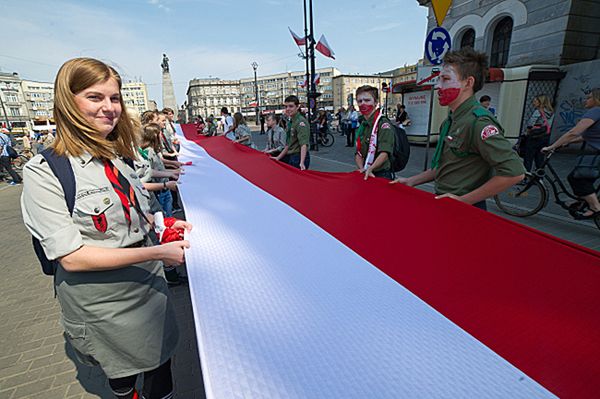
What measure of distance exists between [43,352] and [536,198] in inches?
329

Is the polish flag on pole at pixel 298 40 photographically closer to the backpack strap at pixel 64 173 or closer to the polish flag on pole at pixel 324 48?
the polish flag on pole at pixel 324 48

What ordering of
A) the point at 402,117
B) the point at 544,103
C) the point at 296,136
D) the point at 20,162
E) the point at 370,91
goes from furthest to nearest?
the point at 402,117, the point at 20,162, the point at 544,103, the point at 296,136, the point at 370,91

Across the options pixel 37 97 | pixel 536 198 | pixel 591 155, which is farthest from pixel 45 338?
pixel 37 97

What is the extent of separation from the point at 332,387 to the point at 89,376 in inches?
110

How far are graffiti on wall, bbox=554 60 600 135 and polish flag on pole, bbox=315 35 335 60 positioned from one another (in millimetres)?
9400

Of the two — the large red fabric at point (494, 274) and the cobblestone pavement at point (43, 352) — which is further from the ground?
the large red fabric at point (494, 274)

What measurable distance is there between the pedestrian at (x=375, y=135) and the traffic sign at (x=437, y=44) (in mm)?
3142

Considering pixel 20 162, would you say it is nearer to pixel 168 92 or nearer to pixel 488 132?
pixel 168 92

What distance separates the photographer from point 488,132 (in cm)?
200

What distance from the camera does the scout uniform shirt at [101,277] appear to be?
3.91 ft

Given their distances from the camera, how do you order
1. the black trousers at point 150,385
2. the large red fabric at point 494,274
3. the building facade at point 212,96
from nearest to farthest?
the large red fabric at point 494,274, the black trousers at point 150,385, the building facade at point 212,96

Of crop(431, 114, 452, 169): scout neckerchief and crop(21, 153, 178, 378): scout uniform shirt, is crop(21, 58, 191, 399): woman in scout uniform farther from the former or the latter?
crop(431, 114, 452, 169): scout neckerchief

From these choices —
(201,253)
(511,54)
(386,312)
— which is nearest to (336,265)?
(386,312)

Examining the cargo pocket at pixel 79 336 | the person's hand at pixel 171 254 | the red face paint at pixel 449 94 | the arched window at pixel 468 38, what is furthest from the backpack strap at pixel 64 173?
the arched window at pixel 468 38
